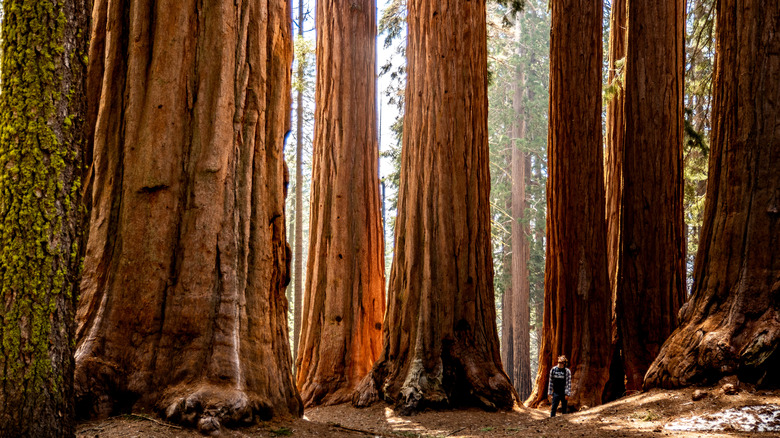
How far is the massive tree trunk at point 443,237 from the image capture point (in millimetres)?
8141

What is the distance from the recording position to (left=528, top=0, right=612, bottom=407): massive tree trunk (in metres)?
9.70

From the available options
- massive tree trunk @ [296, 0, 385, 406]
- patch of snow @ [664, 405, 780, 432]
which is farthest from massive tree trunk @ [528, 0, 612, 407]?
patch of snow @ [664, 405, 780, 432]

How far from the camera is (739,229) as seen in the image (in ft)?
19.1

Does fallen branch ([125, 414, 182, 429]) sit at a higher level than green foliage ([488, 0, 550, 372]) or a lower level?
lower

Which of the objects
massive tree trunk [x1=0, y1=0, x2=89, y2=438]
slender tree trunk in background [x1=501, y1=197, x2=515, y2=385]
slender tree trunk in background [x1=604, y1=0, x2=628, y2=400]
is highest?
slender tree trunk in background [x1=604, y1=0, x2=628, y2=400]

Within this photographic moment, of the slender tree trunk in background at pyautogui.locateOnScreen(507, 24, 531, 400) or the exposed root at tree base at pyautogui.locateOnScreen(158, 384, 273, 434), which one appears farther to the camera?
the slender tree trunk in background at pyautogui.locateOnScreen(507, 24, 531, 400)

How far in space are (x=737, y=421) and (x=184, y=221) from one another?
14.4 feet

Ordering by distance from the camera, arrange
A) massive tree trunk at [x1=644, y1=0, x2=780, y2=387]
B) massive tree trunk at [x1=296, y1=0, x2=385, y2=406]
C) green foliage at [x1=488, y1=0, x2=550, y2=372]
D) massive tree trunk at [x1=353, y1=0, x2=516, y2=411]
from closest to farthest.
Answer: massive tree trunk at [x1=644, y1=0, x2=780, y2=387] < massive tree trunk at [x1=353, y1=0, x2=516, y2=411] < massive tree trunk at [x1=296, y1=0, x2=385, y2=406] < green foliage at [x1=488, y1=0, x2=550, y2=372]

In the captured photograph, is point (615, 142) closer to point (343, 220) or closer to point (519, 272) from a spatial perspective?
point (343, 220)

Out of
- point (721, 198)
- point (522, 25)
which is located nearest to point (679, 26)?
point (721, 198)

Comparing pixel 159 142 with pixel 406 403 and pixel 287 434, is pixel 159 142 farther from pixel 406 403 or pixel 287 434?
pixel 406 403

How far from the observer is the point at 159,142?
15.3 ft

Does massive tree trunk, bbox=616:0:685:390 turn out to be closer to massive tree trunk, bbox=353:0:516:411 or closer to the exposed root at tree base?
massive tree trunk, bbox=353:0:516:411

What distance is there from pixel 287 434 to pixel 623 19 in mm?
10564
